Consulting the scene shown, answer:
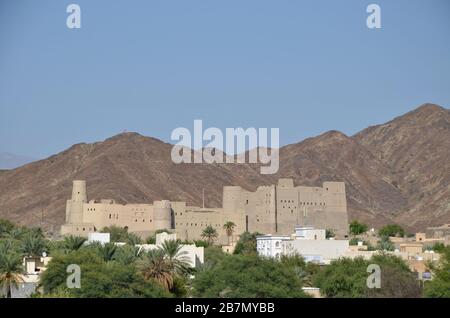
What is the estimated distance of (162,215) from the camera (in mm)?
117625

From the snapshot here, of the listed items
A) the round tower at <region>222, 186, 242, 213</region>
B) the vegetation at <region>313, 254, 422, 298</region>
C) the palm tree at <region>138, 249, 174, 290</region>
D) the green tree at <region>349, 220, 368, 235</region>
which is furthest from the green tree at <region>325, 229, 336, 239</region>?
the palm tree at <region>138, 249, 174, 290</region>

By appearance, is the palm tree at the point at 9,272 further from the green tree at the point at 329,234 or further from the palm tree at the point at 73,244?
the green tree at the point at 329,234

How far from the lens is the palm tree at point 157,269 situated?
177 feet

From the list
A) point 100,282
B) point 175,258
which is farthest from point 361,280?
point 100,282

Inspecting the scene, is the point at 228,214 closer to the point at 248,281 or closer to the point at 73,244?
the point at 73,244

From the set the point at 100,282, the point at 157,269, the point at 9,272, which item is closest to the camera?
the point at 100,282

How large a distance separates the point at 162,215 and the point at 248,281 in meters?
65.2

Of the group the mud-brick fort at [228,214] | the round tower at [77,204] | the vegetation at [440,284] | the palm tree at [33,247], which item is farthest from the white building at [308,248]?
the round tower at [77,204]

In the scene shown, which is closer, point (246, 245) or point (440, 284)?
point (440, 284)

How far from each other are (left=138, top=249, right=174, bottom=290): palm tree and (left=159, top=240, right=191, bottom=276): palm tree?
0.70 m

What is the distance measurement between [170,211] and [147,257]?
61.1 metres

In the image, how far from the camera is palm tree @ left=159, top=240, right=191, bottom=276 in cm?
5981

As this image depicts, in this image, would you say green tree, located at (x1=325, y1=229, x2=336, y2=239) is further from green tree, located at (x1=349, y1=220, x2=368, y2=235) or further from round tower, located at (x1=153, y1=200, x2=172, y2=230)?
round tower, located at (x1=153, y1=200, x2=172, y2=230)
